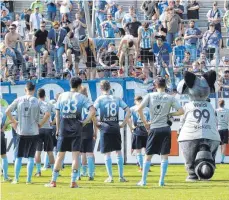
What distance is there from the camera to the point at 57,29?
94.7 ft

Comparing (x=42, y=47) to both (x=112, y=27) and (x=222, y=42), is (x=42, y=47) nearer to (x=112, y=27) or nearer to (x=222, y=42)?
(x=112, y=27)

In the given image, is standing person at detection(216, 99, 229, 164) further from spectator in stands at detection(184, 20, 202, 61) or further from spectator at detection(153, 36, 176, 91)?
spectator in stands at detection(184, 20, 202, 61)

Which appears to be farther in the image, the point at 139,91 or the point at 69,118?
the point at 139,91

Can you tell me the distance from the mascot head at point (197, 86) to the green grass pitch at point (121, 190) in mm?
1877

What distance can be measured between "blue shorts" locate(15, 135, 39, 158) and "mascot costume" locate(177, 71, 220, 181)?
4.43 meters

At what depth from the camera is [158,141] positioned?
1914 centimetres

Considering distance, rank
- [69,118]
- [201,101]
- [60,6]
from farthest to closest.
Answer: [60,6] → [69,118] → [201,101]

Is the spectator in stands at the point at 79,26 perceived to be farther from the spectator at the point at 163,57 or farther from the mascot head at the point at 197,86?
the mascot head at the point at 197,86

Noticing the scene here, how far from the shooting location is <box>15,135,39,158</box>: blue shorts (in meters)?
19.9

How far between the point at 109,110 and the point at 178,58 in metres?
7.36

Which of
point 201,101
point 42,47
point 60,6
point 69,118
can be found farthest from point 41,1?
point 201,101

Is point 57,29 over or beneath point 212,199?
over

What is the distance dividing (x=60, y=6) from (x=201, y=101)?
18.9 metres

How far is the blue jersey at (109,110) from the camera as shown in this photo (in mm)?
20484
